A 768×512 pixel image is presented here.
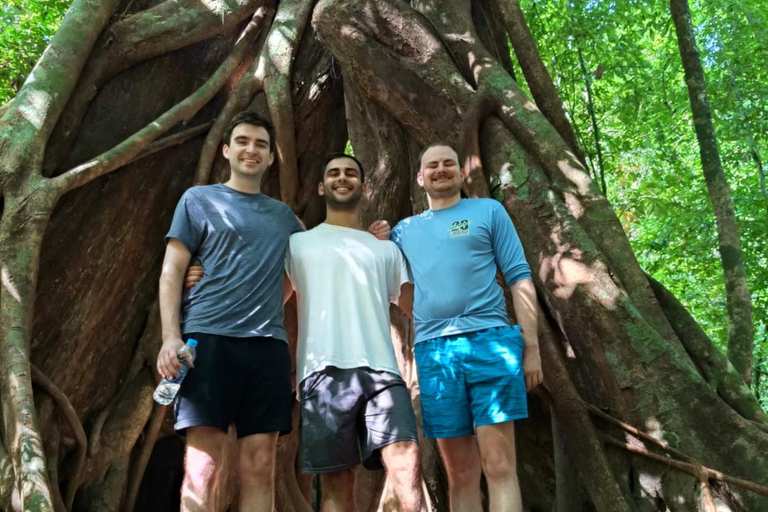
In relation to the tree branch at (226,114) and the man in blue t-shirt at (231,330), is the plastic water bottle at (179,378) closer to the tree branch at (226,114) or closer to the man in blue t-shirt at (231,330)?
the man in blue t-shirt at (231,330)

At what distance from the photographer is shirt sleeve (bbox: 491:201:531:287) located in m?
2.99

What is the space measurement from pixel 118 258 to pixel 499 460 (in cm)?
274

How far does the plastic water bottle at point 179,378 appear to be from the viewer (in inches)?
99.6

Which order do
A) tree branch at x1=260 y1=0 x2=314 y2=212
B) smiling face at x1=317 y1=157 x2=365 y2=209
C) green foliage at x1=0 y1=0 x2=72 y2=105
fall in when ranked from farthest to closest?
green foliage at x1=0 y1=0 x2=72 y2=105, tree branch at x1=260 y1=0 x2=314 y2=212, smiling face at x1=317 y1=157 x2=365 y2=209

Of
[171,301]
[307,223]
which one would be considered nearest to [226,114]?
[307,223]

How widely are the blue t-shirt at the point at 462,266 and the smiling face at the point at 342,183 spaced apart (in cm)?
31

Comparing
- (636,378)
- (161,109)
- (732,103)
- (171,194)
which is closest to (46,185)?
(171,194)

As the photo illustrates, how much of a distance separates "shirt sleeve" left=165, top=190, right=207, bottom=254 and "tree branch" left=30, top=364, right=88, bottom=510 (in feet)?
4.15

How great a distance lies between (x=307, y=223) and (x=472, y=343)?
8.54ft

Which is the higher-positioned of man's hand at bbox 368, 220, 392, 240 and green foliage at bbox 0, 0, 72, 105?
green foliage at bbox 0, 0, 72, 105

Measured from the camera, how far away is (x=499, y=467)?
105 inches

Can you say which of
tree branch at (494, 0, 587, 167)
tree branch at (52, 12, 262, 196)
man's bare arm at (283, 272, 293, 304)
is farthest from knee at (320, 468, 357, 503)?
tree branch at (494, 0, 587, 167)

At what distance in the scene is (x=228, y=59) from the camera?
16.6 feet

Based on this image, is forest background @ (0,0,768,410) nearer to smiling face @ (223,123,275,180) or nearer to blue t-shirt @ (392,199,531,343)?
blue t-shirt @ (392,199,531,343)
